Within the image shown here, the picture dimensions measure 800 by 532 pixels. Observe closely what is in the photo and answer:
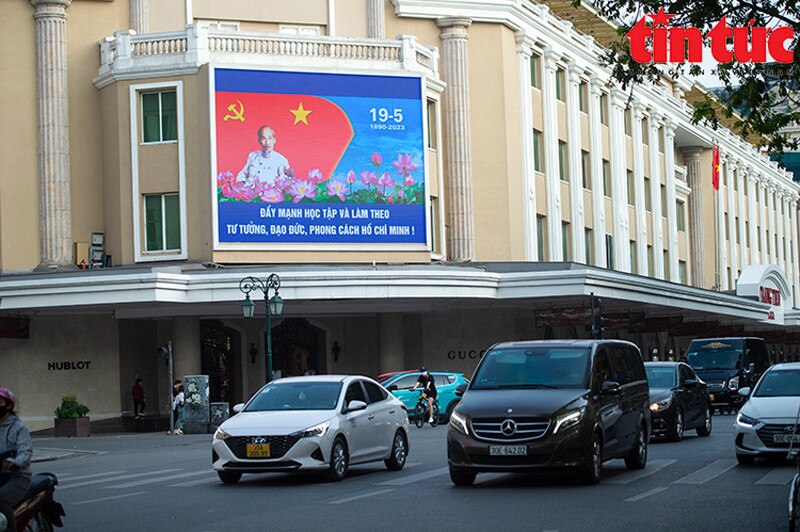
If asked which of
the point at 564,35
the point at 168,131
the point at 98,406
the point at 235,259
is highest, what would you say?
the point at 564,35

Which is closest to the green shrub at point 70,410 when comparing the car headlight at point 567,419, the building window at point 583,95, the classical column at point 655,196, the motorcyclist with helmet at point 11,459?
the car headlight at point 567,419

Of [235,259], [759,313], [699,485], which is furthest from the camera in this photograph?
[759,313]

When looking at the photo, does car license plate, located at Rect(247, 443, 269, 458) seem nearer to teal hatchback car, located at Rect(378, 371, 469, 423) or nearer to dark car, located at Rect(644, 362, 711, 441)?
dark car, located at Rect(644, 362, 711, 441)

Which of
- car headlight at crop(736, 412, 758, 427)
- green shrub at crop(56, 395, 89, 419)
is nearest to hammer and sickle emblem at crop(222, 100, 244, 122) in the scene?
green shrub at crop(56, 395, 89, 419)

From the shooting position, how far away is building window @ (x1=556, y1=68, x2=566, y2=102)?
64.0 meters

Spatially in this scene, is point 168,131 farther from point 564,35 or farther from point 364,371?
point 564,35

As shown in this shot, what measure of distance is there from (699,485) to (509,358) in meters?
3.14

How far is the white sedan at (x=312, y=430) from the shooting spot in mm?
20641

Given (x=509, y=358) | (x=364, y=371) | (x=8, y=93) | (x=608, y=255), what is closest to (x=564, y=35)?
(x=608, y=255)

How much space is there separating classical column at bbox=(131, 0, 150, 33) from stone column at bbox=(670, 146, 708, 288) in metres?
41.2

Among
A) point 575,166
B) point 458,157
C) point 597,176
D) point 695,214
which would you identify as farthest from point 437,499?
point 695,214

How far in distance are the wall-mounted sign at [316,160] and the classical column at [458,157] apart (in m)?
4.74

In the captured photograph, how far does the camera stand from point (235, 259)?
160ft

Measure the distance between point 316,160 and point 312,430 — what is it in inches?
1153
